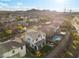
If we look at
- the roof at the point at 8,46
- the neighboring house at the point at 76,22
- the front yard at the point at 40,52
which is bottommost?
the front yard at the point at 40,52

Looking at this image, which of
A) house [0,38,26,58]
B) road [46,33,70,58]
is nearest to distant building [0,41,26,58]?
house [0,38,26,58]

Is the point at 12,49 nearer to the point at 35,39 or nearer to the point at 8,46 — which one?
the point at 8,46

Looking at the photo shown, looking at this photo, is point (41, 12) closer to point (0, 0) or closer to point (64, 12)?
point (64, 12)

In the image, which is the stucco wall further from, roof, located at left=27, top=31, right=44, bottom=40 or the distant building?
roof, located at left=27, top=31, right=44, bottom=40

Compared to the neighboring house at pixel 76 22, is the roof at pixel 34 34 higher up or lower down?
lower down

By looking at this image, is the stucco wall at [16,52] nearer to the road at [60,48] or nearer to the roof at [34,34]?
the roof at [34,34]

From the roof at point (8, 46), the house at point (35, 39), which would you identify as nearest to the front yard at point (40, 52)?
the house at point (35, 39)

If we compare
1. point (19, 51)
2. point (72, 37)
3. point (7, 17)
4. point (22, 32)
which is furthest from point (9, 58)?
point (72, 37)
